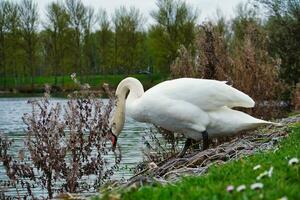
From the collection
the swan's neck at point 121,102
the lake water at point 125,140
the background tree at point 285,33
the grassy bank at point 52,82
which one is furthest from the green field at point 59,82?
the swan's neck at point 121,102

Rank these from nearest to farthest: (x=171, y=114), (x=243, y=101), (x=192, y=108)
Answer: (x=171, y=114) < (x=192, y=108) < (x=243, y=101)

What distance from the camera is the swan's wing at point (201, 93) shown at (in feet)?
30.5

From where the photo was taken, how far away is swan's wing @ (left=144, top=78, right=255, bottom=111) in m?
9.28

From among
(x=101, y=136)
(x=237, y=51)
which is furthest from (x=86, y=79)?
(x=101, y=136)

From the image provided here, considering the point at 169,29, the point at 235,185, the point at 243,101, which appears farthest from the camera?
the point at 169,29

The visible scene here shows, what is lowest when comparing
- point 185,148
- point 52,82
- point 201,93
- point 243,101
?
point 52,82

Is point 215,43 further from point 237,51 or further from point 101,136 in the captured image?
point 101,136

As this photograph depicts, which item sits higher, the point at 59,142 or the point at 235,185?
the point at 235,185

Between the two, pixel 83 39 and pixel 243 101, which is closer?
pixel 243 101

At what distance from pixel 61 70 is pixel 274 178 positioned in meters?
70.6

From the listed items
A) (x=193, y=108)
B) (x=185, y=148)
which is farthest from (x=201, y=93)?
(x=185, y=148)

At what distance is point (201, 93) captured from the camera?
9.35 metres

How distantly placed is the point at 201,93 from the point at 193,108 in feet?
0.86

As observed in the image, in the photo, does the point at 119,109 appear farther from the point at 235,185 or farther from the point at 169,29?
the point at 169,29
